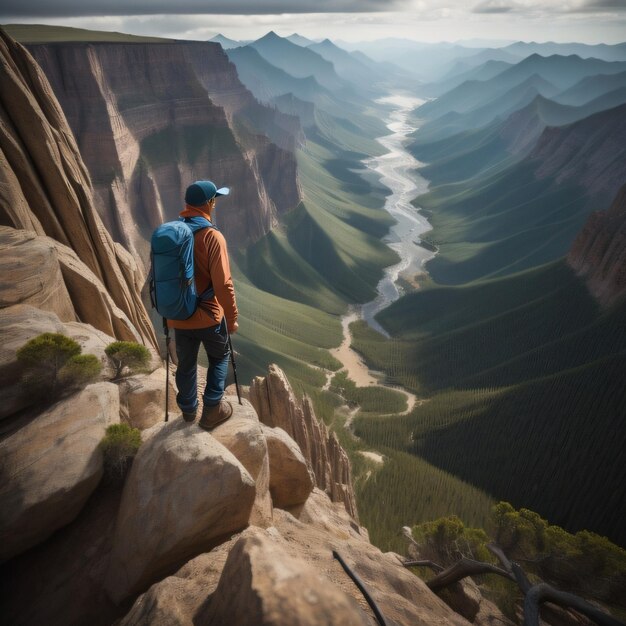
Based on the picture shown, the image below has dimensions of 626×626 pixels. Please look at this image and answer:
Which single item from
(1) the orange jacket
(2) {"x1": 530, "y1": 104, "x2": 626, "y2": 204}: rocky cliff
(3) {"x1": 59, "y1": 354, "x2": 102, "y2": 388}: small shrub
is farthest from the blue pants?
(2) {"x1": 530, "y1": 104, "x2": 626, "y2": 204}: rocky cliff

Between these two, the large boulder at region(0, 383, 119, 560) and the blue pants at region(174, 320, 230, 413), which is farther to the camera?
the blue pants at region(174, 320, 230, 413)

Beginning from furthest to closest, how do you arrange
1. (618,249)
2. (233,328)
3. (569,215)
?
(569,215), (618,249), (233,328)

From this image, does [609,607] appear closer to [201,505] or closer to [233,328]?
[201,505]

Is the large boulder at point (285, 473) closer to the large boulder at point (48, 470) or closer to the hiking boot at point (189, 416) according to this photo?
the hiking boot at point (189, 416)

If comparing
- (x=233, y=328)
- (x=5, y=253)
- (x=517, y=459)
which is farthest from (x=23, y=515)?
(x=517, y=459)

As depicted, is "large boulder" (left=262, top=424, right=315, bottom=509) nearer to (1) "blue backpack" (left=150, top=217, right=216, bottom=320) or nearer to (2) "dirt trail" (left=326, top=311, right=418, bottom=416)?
(1) "blue backpack" (left=150, top=217, right=216, bottom=320)

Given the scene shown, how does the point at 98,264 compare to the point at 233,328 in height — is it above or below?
below

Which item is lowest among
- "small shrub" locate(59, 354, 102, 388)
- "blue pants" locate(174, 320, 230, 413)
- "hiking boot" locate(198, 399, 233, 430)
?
"hiking boot" locate(198, 399, 233, 430)
